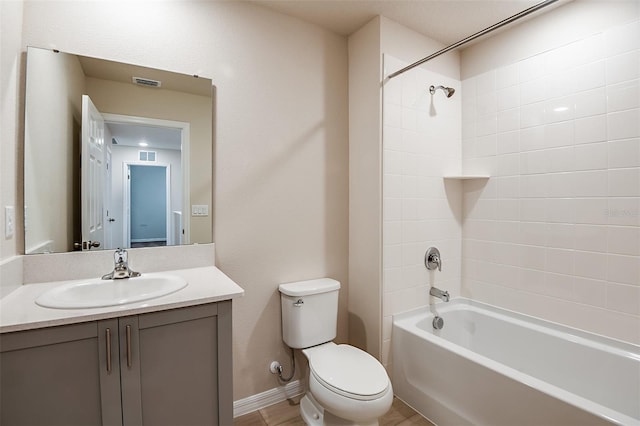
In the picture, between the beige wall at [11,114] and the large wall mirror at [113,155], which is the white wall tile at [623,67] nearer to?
the large wall mirror at [113,155]

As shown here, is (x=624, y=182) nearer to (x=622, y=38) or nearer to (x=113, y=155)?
(x=622, y=38)

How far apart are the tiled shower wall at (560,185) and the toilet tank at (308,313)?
1.21 meters

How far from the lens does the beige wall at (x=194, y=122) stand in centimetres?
174

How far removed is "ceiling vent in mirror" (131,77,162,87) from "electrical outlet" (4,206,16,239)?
82cm

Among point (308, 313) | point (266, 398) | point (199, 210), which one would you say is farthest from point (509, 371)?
point (199, 210)

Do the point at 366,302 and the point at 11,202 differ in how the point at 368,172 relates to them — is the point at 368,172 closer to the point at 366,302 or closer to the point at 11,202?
the point at 366,302

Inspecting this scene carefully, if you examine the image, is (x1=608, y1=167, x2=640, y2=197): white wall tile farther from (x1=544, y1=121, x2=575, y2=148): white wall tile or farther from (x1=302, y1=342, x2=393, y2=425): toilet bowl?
A: (x1=302, y1=342, x2=393, y2=425): toilet bowl

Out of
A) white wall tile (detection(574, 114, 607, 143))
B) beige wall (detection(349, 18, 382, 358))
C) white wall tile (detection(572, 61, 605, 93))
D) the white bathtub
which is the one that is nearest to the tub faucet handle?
the white bathtub

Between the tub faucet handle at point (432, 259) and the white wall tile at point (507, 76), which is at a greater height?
the white wall tile at point (507, 76)

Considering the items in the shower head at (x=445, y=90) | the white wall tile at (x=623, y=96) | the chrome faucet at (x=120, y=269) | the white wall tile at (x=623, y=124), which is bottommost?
the chrome faucet at (x=120, y=269)

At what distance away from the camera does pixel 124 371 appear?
1197 mm

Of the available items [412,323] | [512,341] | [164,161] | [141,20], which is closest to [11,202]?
[164,161]

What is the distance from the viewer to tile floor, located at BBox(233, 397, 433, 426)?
190 centimetres

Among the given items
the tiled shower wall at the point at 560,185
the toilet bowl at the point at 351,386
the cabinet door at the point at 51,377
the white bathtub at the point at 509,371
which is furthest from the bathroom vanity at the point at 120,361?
the tiled shower wall at the point at 560,185
